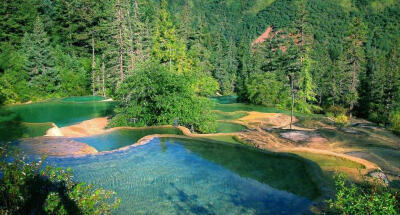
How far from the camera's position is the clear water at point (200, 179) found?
672 centimetres

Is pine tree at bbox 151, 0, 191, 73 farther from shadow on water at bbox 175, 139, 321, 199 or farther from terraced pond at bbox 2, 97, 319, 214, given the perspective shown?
shadow on water at bbox 175, 139, 321, 199

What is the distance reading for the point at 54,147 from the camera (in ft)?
35.6

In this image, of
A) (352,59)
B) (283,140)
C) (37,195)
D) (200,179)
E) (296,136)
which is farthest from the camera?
(352,59)

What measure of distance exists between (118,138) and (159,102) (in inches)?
163

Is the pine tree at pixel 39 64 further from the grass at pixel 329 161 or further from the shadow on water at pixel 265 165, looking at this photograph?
the grass at pixel 329 161

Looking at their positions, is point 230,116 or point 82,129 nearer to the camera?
point 82,129

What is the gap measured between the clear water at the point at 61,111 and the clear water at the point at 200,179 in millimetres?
13918

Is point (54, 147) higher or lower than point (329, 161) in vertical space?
higher

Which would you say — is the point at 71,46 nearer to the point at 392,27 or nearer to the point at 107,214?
the point at 107,214

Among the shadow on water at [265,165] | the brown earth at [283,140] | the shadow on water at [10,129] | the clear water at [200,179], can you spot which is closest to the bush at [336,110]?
the brown earth at [283,140]

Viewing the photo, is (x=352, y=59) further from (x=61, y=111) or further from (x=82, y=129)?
(x=61, y=111)

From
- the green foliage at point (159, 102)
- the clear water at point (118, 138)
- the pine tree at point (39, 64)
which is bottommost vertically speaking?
the clear water at point (118, 138)

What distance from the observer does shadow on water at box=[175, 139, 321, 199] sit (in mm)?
7855

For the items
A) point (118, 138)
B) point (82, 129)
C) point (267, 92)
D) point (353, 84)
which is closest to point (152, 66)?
point (82, 129)
